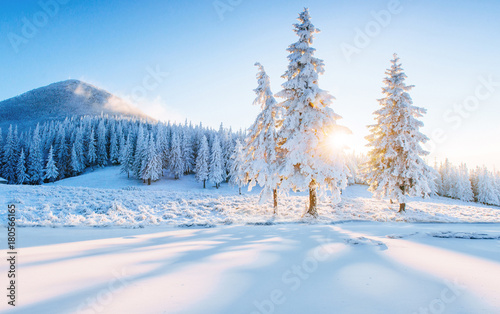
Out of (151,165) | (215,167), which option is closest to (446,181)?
(215,167)

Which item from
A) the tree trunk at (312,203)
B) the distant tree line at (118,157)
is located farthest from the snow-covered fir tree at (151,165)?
the tree trunk at (312,203)

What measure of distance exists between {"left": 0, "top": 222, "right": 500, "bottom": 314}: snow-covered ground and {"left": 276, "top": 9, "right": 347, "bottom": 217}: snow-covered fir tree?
8.91 metres

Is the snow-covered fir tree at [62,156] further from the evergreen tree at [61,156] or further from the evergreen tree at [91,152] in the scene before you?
the evergreen tree at [91,152]

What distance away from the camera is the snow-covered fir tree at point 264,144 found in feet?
55.6

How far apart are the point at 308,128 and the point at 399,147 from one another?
10410 mm

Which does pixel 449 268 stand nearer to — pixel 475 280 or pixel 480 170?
pixel 475 280

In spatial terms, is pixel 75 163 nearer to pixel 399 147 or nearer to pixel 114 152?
pixel 114 152

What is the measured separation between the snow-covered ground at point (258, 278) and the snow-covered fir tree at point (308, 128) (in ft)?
29.2

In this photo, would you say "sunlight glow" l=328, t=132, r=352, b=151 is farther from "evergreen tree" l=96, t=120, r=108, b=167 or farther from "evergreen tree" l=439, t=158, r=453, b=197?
"evergreen tree" l=96, t=120, r=108, b=167

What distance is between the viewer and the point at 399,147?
1945 centimetres

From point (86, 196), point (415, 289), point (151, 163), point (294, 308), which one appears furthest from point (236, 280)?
point (151, 163)

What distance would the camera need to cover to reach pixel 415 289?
3.22m

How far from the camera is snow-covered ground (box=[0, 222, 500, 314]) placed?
2.79m

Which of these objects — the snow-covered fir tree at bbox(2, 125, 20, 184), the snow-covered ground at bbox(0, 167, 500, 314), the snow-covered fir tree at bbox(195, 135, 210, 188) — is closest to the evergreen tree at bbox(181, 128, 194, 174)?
the snow-covered fir tree at bbox(195, 135, 210, 188)
